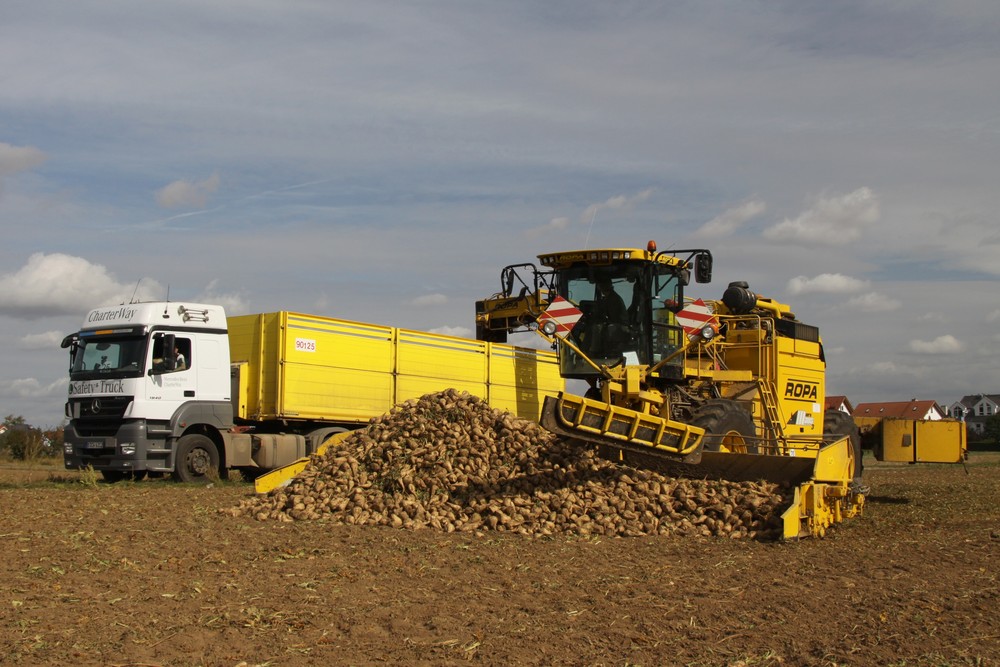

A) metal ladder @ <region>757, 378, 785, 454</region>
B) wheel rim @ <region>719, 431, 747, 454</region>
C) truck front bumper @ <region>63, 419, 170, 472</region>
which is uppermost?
metal ladder @ <region>757, 378, 785, 454</region>

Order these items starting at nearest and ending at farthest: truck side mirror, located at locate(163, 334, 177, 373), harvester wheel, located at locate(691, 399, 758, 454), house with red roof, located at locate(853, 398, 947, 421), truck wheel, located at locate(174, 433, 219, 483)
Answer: harvester wheel, located at locate(691, 399, 758, 454) < truck side mirror, located at locate(163, 334, 177, 373) < truck wheel, located at locate(174, 433, 219, 483) < house with red roof, located at locate(853, 398, 947, 421)

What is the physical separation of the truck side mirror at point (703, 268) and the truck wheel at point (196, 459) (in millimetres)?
8529

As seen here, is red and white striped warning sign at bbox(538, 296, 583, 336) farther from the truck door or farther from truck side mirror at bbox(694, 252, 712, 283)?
the truck door

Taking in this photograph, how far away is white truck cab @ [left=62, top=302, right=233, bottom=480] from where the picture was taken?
15734 millimetres

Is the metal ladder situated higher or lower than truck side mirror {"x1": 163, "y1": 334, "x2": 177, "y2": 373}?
lower

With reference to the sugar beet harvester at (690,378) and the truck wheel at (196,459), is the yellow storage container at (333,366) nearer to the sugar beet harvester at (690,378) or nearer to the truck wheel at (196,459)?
the truck wheel at (196,459)

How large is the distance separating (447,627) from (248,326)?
1159 cm

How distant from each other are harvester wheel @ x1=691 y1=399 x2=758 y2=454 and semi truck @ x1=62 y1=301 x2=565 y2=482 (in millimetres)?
7080

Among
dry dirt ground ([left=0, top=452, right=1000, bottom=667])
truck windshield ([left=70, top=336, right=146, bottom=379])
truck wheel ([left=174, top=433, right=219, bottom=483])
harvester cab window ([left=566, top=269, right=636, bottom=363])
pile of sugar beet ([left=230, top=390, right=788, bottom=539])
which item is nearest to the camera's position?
dry dirt ground ([left=0, top=452, right=1000, bottom=667])

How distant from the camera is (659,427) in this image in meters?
9.93

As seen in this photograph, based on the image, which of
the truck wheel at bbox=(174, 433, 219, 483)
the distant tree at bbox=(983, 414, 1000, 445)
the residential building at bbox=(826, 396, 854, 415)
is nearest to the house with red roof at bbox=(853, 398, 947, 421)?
the distant tree at bbox=(983, 414, 1000, 445)

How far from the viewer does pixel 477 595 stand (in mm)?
7203

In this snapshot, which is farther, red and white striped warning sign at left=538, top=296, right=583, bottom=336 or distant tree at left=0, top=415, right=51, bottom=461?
distant tree at left=0, top=415, right=51, bottom=461

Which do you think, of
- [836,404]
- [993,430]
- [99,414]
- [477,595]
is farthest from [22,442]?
[993,430]
